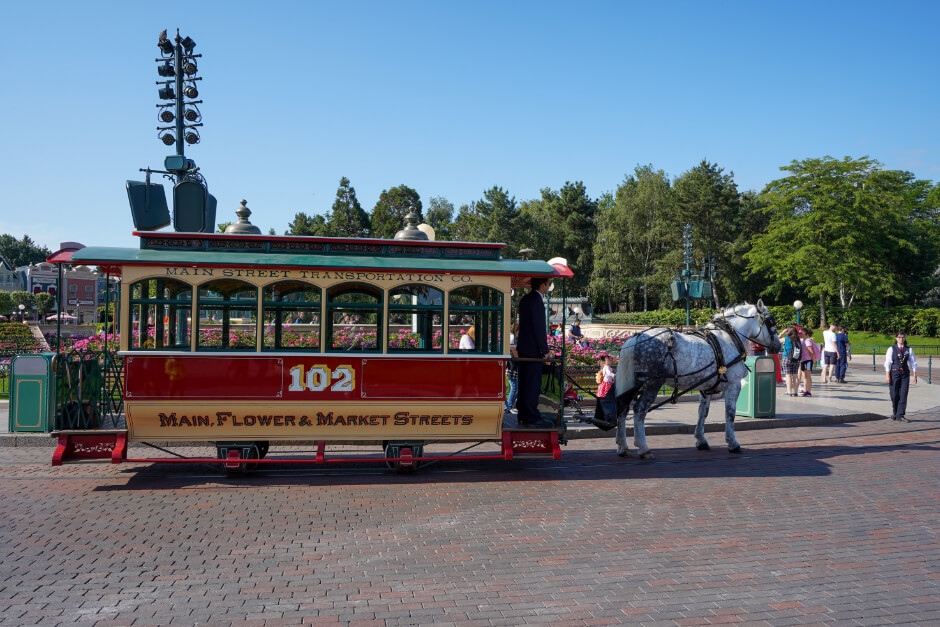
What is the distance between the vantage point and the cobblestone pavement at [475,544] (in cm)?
462

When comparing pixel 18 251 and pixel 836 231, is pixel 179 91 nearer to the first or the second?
pixel 836 231

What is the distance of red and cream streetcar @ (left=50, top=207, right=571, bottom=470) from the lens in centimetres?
825

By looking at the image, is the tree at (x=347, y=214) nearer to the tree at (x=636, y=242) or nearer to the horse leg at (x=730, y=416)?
the tree at (x=636, y=242)

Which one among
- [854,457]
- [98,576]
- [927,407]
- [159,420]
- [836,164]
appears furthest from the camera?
[836,164]

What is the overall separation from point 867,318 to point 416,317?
46209 millimetres

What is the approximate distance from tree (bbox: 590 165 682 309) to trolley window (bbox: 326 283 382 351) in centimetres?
5061

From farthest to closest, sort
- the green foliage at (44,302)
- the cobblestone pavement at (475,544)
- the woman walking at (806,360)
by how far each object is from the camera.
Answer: the green foliage at (44,302), the woman walking at (806,360), the cobblestone pavement at (475,544)

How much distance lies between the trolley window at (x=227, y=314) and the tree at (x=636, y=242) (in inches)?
2022

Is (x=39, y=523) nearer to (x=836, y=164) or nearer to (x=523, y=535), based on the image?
(x=523, y=535)

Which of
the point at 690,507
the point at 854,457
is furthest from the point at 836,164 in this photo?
the point at 690,507

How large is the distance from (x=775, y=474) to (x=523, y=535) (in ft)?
14.7

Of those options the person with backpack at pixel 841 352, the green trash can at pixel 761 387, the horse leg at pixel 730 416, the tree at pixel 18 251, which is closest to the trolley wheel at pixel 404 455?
the horse leg at pixel 730 416

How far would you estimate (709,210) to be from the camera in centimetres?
5616

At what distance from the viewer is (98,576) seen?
516 centimetres
